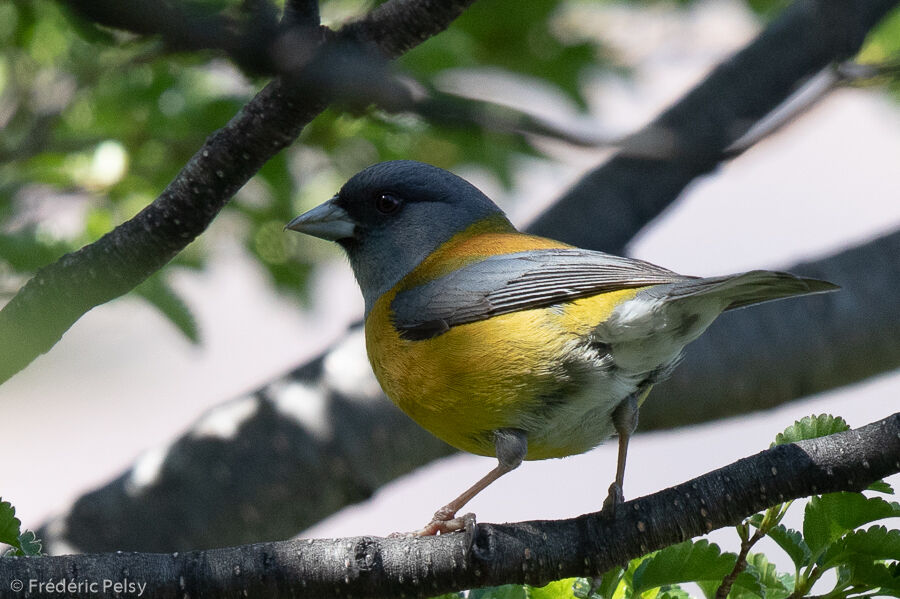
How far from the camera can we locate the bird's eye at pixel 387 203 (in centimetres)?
446

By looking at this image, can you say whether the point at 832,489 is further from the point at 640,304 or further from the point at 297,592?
the point at 297,592

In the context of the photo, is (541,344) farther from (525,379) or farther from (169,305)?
(169,305)

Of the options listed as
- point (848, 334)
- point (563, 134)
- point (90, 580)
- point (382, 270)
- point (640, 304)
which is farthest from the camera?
point (848, 334)

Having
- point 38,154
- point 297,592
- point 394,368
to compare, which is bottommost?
point 297,592

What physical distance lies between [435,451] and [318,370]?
2.30ft

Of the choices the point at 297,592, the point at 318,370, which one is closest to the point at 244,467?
the point at 318,370

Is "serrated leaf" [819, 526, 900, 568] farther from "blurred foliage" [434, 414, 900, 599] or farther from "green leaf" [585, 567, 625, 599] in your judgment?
"green leaf" [585, 567, 625, 599]

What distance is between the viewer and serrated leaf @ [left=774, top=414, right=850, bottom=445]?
2577mm

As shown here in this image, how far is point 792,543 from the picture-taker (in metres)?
2.37

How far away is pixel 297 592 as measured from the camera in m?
2.51

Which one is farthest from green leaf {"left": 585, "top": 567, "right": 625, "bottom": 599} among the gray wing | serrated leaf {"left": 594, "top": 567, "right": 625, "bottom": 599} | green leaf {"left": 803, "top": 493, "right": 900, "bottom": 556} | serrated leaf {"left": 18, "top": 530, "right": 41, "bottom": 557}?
serrated leaf {"left": 18, "top": 530, "right": 41, "bottom": 557}

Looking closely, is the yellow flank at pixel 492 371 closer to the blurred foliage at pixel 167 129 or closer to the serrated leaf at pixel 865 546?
the blurred foliage at pixel 167 129

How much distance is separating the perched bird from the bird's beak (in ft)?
2.28

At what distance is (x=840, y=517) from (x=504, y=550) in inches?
31.9
